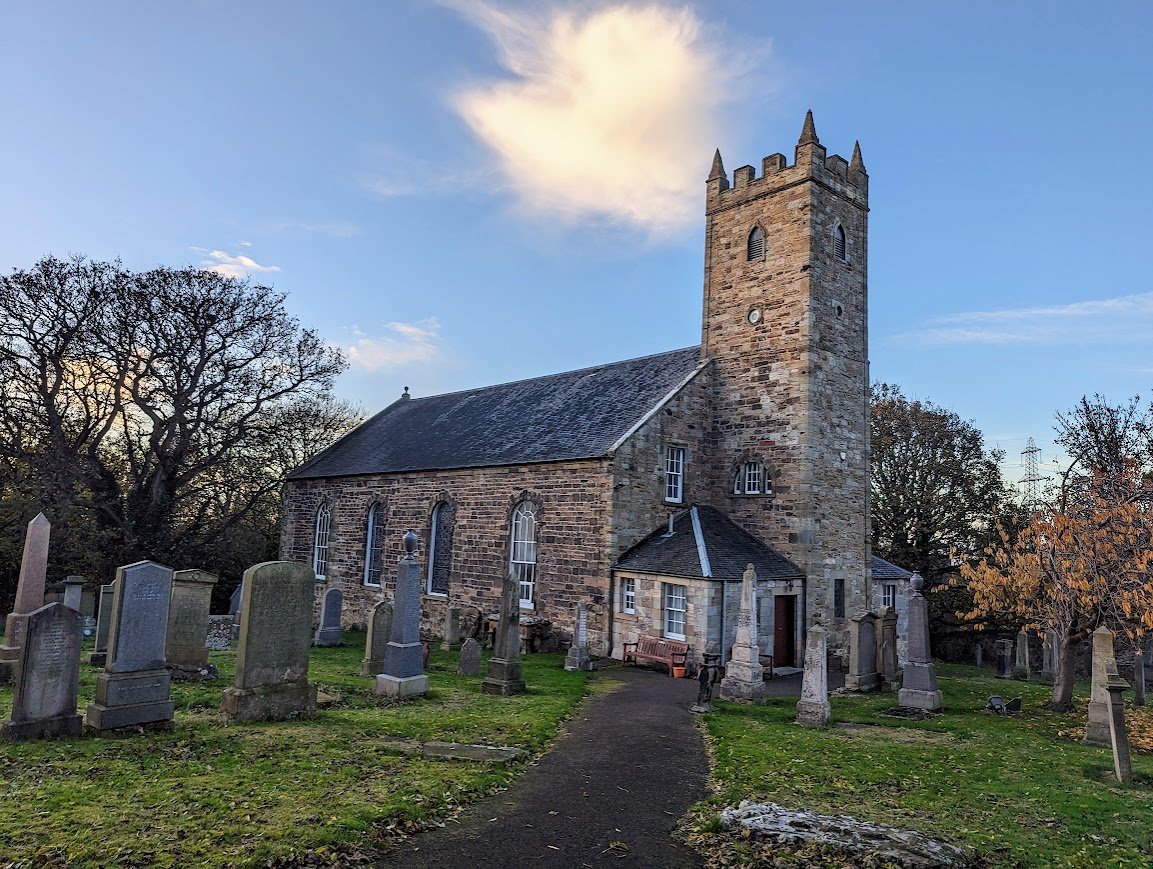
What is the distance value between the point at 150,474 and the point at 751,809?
26.1 meters

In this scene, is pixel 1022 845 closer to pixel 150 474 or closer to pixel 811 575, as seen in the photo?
pixel 811 575

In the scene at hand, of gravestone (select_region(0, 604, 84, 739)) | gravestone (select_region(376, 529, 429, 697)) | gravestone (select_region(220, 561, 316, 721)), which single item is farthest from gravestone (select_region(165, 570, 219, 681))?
gravestone (select_region(0, 604, 84, 739))

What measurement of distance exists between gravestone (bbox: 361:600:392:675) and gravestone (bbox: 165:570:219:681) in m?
2.84

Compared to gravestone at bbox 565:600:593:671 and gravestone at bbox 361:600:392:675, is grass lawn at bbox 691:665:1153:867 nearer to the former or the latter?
gravestone at bbox 565:600:593:671

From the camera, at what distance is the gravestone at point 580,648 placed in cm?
1789

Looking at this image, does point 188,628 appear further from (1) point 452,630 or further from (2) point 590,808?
(2) point 590,808

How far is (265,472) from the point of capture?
31484 mm

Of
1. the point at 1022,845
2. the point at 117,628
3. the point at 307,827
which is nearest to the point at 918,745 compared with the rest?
the point at 1022,845

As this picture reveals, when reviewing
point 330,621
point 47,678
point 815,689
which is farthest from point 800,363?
point 47,678

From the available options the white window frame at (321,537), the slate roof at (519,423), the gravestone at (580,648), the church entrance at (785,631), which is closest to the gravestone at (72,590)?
the slate roof at (519,423)

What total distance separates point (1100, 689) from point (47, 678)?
1513 centimetres

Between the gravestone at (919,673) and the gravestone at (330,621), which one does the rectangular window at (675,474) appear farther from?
the gravestone at (330,621)

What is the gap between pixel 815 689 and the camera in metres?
12.6

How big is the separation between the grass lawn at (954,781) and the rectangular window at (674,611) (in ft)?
15.3
